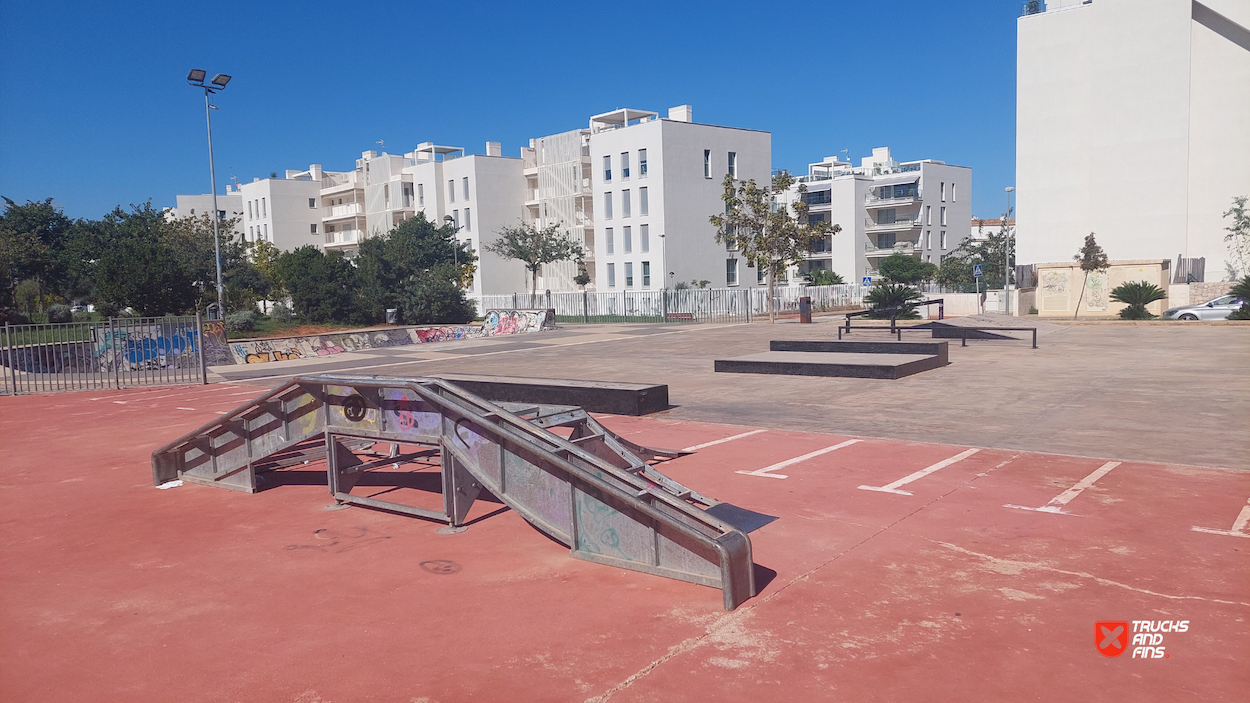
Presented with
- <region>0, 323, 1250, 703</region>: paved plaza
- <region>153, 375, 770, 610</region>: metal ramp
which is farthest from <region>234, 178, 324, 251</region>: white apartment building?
<region>153, 375, 770, 610</region>: metal ramp

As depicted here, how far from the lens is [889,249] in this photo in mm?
79438

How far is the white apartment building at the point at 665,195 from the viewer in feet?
191

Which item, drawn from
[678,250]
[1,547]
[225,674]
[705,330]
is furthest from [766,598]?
[678,250]

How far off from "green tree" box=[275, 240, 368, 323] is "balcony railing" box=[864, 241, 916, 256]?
180 feet

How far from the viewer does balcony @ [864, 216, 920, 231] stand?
3061 inches

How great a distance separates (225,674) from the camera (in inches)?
169

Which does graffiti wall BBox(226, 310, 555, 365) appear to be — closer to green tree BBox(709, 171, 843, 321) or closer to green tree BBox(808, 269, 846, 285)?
green tree BBox(709, 171, 843, 321)

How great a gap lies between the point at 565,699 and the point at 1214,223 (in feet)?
191

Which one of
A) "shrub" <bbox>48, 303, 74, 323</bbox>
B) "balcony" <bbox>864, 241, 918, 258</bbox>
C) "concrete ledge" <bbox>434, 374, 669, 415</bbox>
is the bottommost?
"concrete ledge" <bbox>434, 374, 669, 415</bbox>

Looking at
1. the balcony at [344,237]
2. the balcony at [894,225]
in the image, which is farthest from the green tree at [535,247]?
the balcony at [894,225]

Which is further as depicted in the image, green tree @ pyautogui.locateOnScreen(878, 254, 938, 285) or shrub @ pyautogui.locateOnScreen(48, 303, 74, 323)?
green tree @ pyautogui.locateOnScreen(878, 254, 938, 285)

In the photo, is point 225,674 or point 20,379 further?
point 20,379

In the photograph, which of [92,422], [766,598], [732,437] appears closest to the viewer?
[766,598]

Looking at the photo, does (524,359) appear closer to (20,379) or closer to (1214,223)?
(20,379)
